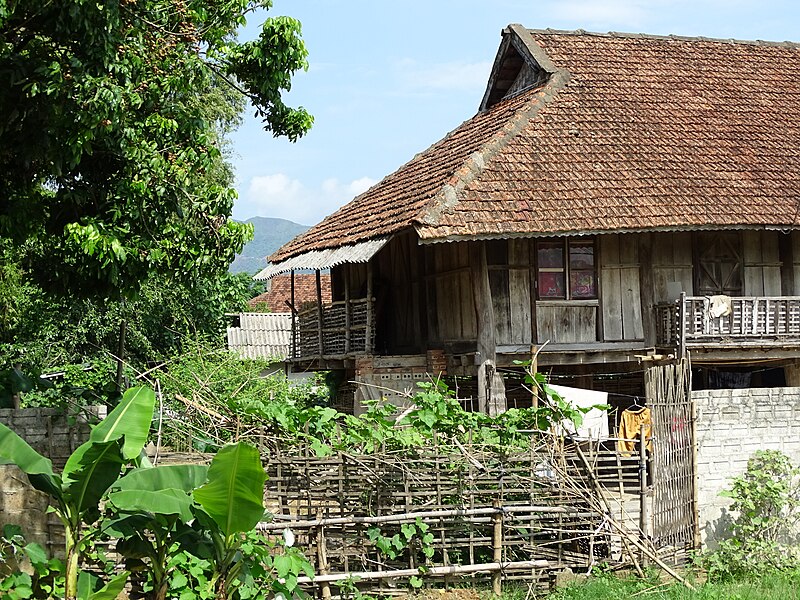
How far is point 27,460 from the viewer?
7930mm

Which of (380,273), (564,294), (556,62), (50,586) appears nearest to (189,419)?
(50,586)

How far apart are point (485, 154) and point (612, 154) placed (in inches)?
87.6

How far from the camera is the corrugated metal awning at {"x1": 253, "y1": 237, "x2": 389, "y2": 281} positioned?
49.1 ft

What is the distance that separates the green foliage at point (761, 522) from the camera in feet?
34.7

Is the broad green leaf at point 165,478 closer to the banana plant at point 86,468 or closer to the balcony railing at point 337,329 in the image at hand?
the banana plant at point 86,468

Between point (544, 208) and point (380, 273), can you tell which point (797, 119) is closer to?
point (544, 208)

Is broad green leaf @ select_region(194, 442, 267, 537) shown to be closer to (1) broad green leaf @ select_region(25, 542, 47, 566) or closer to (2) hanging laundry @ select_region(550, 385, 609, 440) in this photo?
(1) broad green leaf @ select_region(25, 542, 47, 566)

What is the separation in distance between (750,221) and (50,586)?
11.4 m

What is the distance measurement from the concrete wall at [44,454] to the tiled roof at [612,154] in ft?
19.5

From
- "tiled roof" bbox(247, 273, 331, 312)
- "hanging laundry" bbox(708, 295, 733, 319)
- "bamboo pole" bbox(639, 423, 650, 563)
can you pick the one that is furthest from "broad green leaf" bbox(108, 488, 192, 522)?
"tiled roof" bbox(247, 273, 331, 312)

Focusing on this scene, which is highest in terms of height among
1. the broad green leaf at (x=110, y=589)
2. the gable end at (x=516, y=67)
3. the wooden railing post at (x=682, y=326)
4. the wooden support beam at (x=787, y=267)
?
the gable end at (x=516, y=67)

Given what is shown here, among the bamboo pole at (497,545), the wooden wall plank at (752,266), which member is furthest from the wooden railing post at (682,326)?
the bamboo pole at (497,545)

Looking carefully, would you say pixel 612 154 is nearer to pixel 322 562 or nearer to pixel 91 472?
pixel 322 562

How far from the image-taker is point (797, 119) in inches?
722
